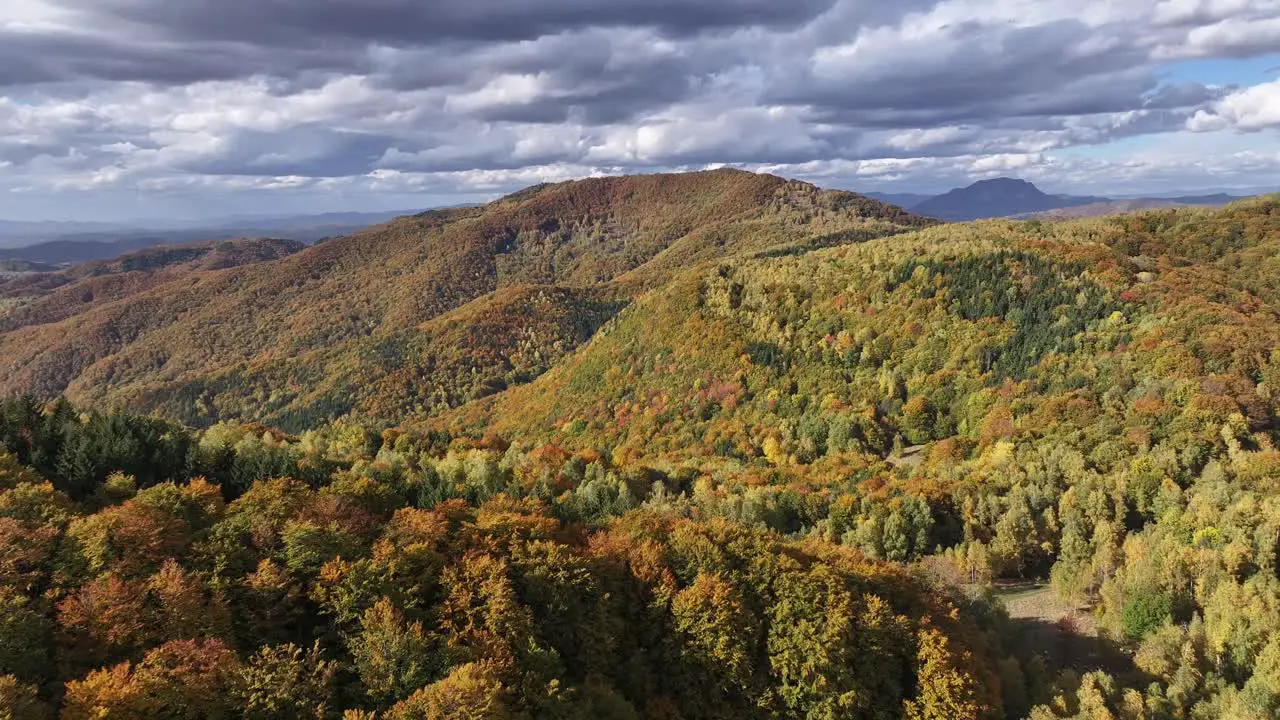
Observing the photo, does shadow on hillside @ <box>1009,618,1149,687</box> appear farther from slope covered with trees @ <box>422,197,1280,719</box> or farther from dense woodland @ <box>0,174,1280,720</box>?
slope covered with trees @ <box>422,197,1280,719</box>

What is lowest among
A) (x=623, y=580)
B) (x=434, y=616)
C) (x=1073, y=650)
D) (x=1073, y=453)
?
(x=1073, y=650)

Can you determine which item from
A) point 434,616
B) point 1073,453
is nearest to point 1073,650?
point 1073,453

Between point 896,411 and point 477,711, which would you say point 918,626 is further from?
point 896,411

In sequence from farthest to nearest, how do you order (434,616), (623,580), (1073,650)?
(1073,650) → (623,580) → (434,616)

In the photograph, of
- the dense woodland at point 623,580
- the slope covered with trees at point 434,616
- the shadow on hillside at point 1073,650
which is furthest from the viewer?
the shadow on hillside at point 1073,650

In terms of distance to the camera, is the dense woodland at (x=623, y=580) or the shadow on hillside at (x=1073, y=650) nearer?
the dense woodland at (x=623, y=580)

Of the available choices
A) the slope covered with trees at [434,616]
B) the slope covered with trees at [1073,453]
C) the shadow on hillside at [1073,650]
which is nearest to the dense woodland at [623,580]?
the slope covered with trees at [434,616]

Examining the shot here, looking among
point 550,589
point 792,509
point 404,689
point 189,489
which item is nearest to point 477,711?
point 404,689

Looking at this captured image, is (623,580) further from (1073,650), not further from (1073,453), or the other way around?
(1073,453)

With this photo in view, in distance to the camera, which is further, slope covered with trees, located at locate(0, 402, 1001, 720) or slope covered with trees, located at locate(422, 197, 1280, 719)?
slope covered with trees, located at locate(422, 197, 1280, 719)

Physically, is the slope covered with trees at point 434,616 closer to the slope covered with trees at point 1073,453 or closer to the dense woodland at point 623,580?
the dense woodland at point 623,580

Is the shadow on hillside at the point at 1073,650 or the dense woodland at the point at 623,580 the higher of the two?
the dense woodland at the point at 623,580

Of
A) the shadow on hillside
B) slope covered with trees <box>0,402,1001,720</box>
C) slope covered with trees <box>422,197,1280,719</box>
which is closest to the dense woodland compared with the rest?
slope covered with trees <box>0,402,1001,720</box>
